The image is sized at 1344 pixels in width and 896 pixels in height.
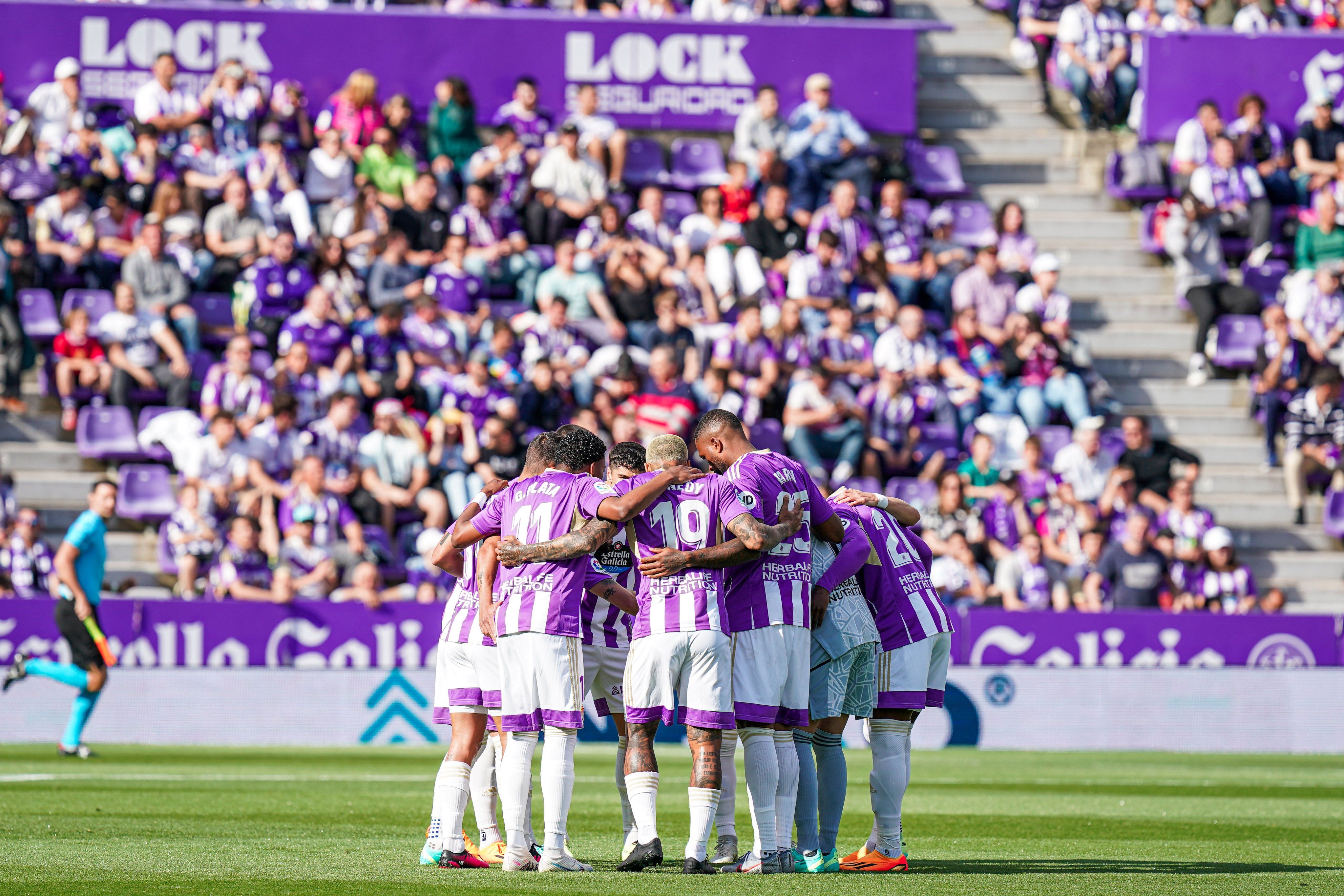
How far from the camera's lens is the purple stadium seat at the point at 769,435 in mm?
19859

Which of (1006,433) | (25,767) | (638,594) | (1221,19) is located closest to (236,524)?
(25,767)

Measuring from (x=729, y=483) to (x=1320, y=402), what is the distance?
48.6ft

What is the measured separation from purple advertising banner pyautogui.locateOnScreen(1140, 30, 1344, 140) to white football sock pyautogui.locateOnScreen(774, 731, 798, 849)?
17.9 m

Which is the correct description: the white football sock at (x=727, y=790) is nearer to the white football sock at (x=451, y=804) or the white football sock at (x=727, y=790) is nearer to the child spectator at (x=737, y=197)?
the white football sock at (x=451, y=804)

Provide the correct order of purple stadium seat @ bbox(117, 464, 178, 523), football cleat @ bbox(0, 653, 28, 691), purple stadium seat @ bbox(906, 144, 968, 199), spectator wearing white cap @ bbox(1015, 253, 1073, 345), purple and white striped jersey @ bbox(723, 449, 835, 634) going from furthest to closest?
purple stadium seat @ bbox(906, 144, 968, 199)
spectator wearing white cap @ bbox(1015, 253, 1073, 345)
purple stadium seat @ bbox(117, 464, 178, 523)
football cleat @ bbox(0, 653, 28, 691)
purple and white striped jersey @ bbox(723, 449, 835, 634)

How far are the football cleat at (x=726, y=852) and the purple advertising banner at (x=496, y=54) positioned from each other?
1638 centimetres

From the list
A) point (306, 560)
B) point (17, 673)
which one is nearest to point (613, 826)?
point (17, 673)

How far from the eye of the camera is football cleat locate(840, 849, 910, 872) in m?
8.58

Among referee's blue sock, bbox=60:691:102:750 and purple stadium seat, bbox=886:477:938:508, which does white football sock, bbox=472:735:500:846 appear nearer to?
referee's blue sock, bbox=60:691:102:750

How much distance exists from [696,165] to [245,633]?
9.17m

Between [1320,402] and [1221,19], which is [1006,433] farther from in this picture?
[1221,19]

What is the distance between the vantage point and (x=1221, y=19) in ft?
83.1

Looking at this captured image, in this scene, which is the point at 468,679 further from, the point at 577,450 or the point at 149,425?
the point at 149,425

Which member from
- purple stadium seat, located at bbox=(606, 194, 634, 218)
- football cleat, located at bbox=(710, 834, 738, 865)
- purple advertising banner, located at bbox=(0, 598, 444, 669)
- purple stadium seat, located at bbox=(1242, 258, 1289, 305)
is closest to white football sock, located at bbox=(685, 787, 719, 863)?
football cleat, located at bbox=(710, 834, 738, 865)
